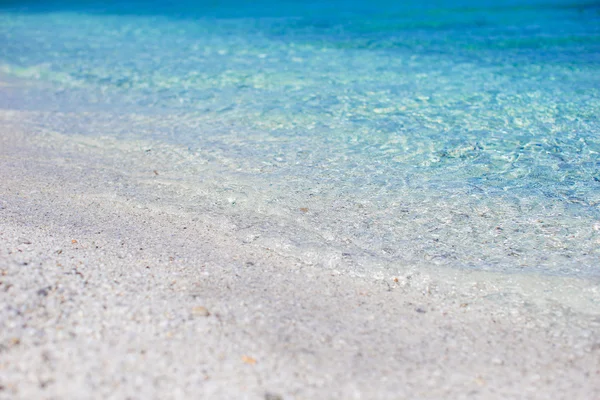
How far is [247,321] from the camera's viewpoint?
2.32m

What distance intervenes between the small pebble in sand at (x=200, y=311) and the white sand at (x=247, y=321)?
1cm

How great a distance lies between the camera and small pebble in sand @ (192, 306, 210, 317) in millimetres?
2332

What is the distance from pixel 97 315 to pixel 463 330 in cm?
153

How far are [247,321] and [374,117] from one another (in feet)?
11.3

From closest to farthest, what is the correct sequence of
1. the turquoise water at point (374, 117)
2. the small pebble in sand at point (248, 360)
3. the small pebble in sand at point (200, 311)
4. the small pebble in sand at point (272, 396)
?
the small pebble in sand at point (272, 396) → the small pebble in sand at point (248, 360) → the small pebble in sand at point (200, 311) → the turquoise water at point (374, 117)

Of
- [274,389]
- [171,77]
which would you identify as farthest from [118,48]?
[274,389]

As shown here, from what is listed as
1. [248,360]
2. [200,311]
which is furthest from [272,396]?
[200,311]

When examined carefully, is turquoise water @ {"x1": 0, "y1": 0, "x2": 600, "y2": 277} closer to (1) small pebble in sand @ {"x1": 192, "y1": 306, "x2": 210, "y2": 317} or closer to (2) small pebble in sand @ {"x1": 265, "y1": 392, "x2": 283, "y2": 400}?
(1) small pebble in sand @ {"x1": 192, "y1": 306, "x2": 210, "y2": 317}

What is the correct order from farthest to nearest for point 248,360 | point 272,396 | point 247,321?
point 247,321 → point 248,360 → point 272,396

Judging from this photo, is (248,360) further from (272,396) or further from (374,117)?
(374,117)

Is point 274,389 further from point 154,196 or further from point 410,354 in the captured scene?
point 154,196

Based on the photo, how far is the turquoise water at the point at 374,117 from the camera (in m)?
3.25

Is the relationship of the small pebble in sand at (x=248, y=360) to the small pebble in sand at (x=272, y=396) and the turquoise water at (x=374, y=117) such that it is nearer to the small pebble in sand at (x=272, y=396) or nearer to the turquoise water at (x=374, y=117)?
the small pebble in sand at (x=272, y=396)

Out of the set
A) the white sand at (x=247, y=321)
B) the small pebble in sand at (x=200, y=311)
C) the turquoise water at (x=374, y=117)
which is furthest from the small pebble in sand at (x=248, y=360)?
the turquoise water at (x=374, y=117)
